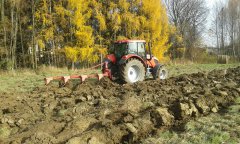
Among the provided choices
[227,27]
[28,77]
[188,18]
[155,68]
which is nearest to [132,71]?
[155,68]

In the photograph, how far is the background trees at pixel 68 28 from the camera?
21.3m

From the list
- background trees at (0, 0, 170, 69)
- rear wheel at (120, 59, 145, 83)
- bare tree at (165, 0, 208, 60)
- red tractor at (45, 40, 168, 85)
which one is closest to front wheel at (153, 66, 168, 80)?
red tractor at (45, 40, 168, 85)

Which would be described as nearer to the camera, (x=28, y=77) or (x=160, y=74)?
(x=160, y=74)

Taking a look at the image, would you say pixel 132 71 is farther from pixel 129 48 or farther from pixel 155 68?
pixel 155 68

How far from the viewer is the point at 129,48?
1123cm

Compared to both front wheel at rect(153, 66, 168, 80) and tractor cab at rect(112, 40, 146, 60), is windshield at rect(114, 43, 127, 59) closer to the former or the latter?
tractor cab at rect(112, 40, 146, 60)

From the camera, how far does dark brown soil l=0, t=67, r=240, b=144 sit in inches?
176

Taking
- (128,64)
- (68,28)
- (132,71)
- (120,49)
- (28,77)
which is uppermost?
(68,28)

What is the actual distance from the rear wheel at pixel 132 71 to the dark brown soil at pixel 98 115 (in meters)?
2.48

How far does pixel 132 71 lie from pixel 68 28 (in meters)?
12.2

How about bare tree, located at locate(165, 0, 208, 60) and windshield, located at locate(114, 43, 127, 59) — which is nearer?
windshield, located at locate(114, 43, 127, 59)

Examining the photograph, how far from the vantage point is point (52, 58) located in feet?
76.2

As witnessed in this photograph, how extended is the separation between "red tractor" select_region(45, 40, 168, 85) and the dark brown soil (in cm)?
254

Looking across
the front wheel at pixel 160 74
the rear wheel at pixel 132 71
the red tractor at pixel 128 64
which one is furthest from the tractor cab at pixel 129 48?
the front wheel at pixel 160 74
